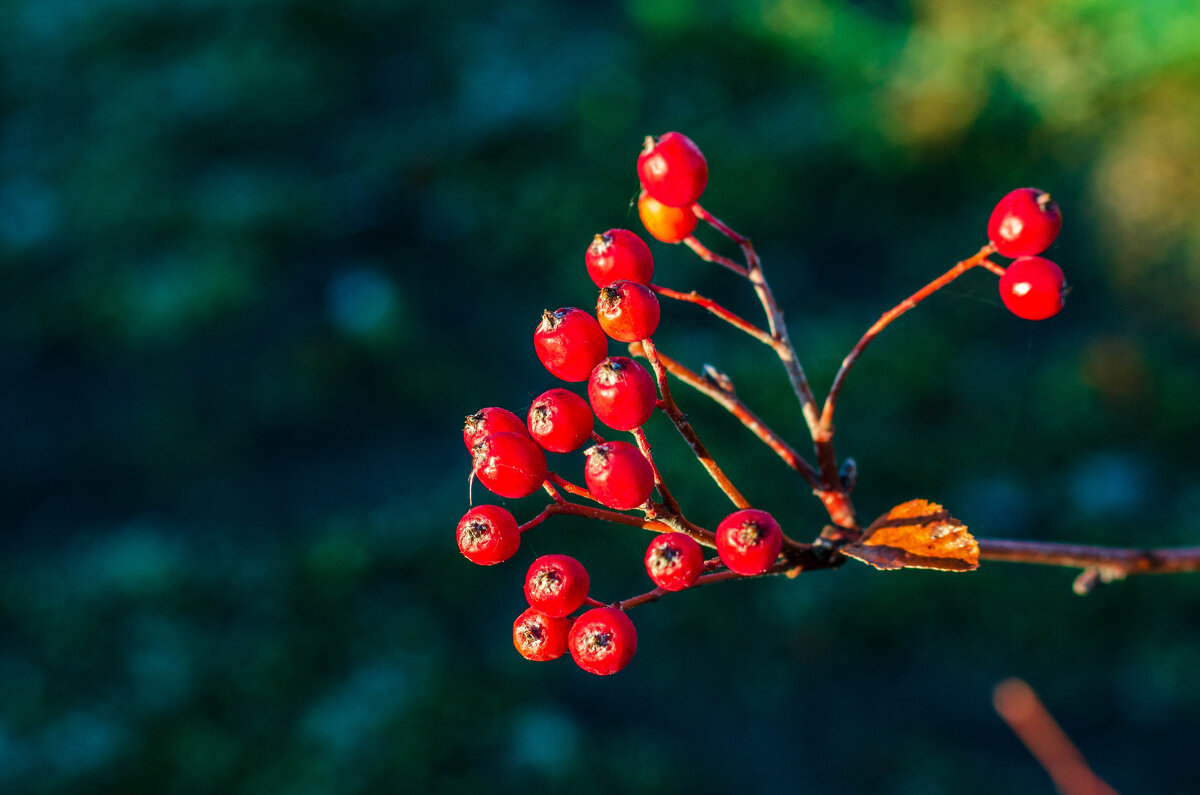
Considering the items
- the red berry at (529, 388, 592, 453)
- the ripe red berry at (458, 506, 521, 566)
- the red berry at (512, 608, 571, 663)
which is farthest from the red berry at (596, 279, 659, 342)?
the red berry at (512, 608, 571, 663)

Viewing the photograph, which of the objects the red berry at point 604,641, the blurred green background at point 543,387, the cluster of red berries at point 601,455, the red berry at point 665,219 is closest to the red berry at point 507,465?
the cluster of red berries at point 601,455

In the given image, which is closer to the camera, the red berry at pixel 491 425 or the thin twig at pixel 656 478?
the thin twig at pixel 656 478

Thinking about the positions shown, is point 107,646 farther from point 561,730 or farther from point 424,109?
point 424,109

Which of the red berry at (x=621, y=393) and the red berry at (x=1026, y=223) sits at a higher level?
the red berry at (x=1026, y=223)

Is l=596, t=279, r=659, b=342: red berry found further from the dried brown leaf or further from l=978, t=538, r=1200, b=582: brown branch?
l=978, t=538, r=1200, b=582: brown branch

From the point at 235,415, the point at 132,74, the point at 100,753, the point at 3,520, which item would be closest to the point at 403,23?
the point at 132,74

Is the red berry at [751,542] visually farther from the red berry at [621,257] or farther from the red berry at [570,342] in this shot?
the red berry at [621,257]

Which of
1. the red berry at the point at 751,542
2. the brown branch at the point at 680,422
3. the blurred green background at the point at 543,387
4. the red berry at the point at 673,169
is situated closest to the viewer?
the red berry at the point at 751,542
